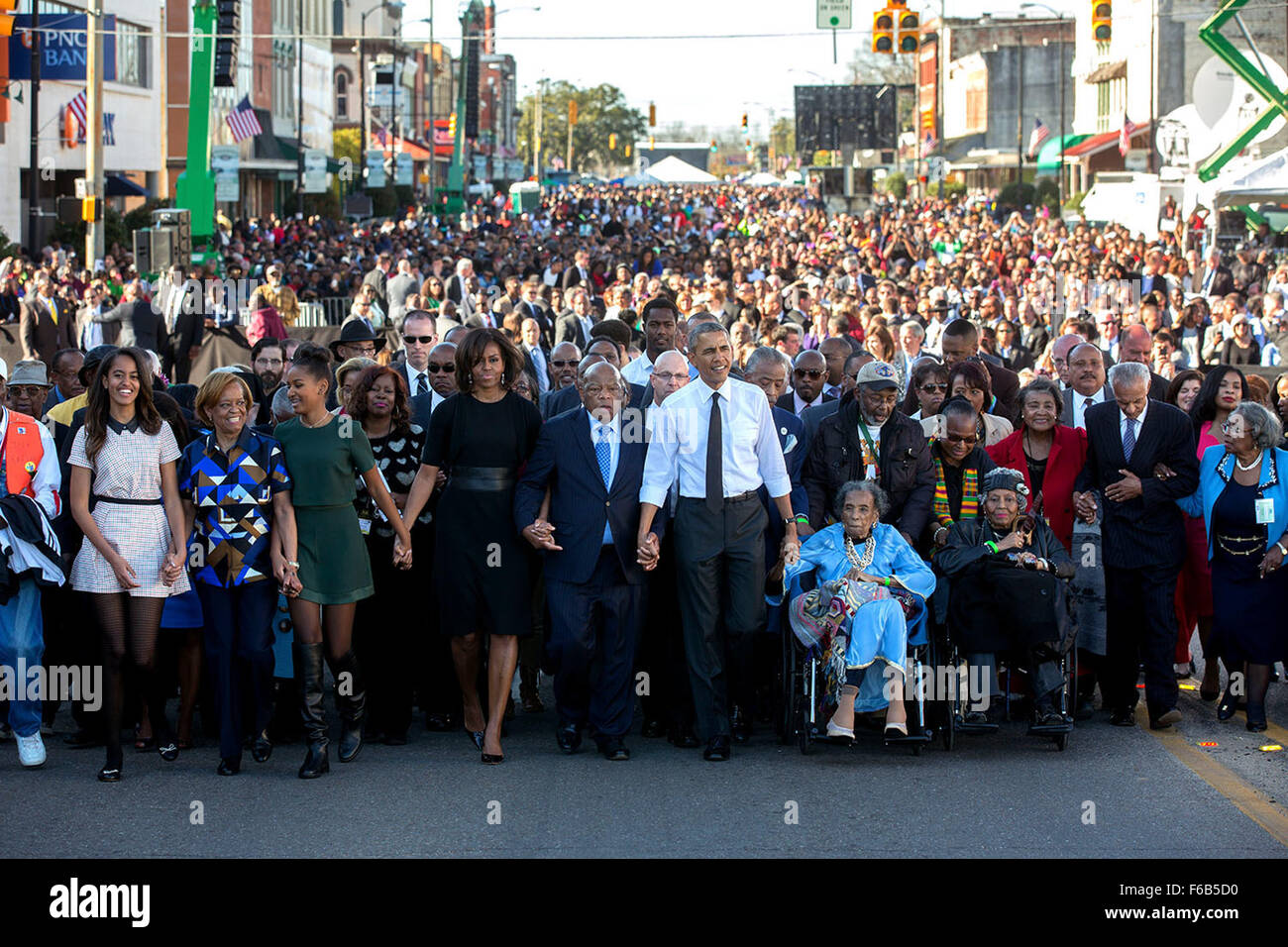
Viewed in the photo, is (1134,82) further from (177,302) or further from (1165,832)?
(1165,832)

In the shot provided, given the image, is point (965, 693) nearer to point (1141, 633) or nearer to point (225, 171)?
point (1141, 633)

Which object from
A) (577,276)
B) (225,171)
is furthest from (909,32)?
(225,171)

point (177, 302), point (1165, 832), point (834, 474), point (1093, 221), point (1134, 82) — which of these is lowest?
→ point (1165, 832)

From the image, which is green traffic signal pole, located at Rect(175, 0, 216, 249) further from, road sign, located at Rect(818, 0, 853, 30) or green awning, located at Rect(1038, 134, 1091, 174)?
green awning, located at Rect(1038, 134, 1091, 174)

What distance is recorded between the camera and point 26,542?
826cm

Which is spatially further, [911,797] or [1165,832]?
[911,797]

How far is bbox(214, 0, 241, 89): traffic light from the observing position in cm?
2850

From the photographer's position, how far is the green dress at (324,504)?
8094 mm

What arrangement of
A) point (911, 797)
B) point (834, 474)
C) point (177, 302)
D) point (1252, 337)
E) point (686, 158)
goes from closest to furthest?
point (911, 797), point (834, 474), point (1252, 337), point (177, 302), point (686, 158)

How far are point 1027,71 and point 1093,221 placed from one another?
5579cm

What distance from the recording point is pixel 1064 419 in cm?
1159

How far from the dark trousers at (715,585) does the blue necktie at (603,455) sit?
378 millimetres

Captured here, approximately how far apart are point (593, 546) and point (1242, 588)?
3366mm

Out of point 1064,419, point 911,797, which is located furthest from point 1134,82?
point 911,797
